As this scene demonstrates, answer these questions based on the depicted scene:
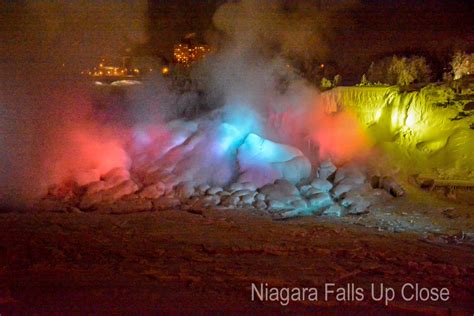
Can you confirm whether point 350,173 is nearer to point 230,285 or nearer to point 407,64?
point 230,285

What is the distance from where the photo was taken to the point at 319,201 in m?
11.0

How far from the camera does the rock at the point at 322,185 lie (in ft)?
38.6

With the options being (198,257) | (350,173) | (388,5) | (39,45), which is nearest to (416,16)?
(388,5)

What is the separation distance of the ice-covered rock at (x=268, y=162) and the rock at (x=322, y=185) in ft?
2.00

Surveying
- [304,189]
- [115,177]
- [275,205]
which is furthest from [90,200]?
[304,189]

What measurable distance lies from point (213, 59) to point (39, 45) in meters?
5.12

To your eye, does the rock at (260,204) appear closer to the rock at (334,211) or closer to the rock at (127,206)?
the rock at (334,211)

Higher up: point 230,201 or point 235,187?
point 235,187

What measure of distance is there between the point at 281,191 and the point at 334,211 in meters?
1.29

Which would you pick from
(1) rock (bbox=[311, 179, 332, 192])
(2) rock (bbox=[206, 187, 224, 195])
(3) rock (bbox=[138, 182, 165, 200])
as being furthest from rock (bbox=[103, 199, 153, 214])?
(1) rock (bbox=[311, 179, 332, 192])

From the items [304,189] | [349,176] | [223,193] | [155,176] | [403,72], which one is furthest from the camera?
[403,72]

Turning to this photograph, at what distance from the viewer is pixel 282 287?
16.8ft

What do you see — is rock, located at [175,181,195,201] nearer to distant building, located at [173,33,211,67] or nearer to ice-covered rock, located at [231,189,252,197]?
ice-covered rock, located at [231,189,252,197]

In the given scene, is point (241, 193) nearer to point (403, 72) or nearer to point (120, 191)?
point (120, 191)
